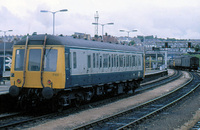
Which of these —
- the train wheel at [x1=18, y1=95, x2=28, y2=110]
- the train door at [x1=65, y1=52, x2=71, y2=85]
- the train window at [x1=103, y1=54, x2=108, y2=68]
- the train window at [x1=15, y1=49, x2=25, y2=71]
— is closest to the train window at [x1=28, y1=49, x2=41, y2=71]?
the train window at [x1=15, y1=49, x2=25, y2=71]

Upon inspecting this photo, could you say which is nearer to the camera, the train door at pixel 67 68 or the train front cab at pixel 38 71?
the train front cab at pixel 38 71

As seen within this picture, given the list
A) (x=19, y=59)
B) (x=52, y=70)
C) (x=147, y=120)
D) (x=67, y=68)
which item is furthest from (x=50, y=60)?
(x=147, y=120)

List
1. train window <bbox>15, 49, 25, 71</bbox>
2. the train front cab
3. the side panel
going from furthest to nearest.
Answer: the side panel
train window <bbox>15, 49, 25, 71</bbox>
the train front cab

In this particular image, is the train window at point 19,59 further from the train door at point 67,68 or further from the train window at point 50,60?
the train door at point 67,68

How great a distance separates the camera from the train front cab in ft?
43.9

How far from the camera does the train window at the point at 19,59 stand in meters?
13.9

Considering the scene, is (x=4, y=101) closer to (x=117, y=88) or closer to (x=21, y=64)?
(x=21, y=64)

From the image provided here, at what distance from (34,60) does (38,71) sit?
56 centimetres

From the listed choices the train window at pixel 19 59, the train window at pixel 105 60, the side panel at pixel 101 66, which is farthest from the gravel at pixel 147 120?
A: the train window at pixel 19 59

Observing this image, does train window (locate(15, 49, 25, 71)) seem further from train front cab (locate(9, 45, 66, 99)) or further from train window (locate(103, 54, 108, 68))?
train window (locate(103, 54, 108, 68))

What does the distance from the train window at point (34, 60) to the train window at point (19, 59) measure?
42 centimetres

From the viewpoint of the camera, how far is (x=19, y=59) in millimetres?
14023

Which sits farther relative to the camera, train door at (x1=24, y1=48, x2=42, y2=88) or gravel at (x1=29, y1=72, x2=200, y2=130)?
train door at (x1=24, y1=48, x2=42, y2=88)

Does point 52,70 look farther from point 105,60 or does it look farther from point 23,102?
point 105,60
